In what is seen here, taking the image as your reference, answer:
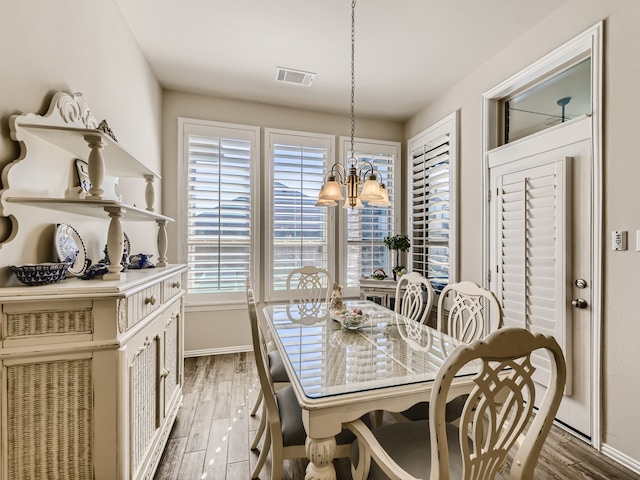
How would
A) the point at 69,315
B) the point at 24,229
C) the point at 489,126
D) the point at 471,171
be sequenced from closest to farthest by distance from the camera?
the point at 69,315 < the point at 24,229 < the point at 489,126 < the point at 471,171

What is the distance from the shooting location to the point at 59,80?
1.60 metres

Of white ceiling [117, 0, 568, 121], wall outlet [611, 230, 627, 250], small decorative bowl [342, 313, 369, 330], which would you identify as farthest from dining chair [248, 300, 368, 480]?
white ceiling [117, 0, 568, 121]

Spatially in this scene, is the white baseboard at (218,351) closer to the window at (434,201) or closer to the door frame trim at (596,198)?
the window at (434,201)

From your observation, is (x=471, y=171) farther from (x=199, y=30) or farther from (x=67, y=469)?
(x=67, y=469)

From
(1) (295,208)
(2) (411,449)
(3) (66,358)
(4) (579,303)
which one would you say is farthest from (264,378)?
(1) (295,208)

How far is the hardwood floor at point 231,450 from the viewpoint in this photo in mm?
1775

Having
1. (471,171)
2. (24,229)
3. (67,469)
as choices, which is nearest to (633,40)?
(471,171)

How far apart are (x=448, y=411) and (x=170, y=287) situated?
1.82 meters

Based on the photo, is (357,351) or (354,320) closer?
(357,351)

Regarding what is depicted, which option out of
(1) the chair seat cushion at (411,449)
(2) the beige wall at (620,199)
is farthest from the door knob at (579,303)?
(1) the chair seat cushion at (411,449)

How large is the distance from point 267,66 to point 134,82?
116cm

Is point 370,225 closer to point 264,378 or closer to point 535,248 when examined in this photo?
point 535,248

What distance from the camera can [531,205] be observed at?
8.04 feet

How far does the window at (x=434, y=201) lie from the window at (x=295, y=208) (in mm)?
1099
